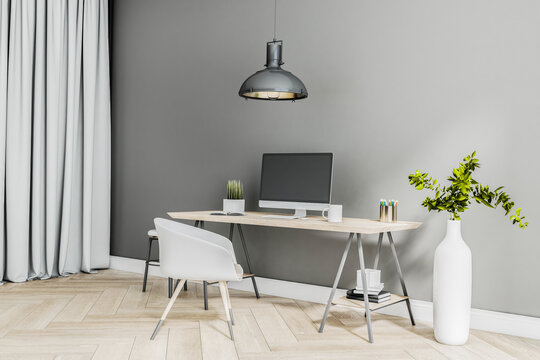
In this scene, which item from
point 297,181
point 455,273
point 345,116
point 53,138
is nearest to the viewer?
point 455,273

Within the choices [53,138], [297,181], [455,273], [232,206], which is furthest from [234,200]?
[53,138]

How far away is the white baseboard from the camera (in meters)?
3.07

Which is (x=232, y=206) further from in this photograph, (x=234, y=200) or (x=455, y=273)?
(x=455, y=273)

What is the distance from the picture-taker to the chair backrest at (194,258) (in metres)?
2.83

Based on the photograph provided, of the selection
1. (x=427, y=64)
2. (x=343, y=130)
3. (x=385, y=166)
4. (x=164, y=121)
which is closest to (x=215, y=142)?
(x=164, y=121)

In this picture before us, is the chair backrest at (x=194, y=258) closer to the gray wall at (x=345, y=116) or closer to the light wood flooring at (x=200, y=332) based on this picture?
the light wood flooring at (x=200, y=332)

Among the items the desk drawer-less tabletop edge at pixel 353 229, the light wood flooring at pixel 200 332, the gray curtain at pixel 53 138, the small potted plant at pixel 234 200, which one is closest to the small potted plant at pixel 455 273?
the light wood flooring at pixel 200 332

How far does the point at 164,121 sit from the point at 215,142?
Answer: 649 mm

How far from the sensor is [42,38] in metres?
4.42

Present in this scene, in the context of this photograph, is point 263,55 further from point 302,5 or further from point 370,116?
point 370,116

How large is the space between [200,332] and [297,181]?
4.03 feet

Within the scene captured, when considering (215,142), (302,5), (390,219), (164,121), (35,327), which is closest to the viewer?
(35,327)

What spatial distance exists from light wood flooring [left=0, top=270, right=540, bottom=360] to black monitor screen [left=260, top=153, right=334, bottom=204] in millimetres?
785

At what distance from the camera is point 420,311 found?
3.40 metres
